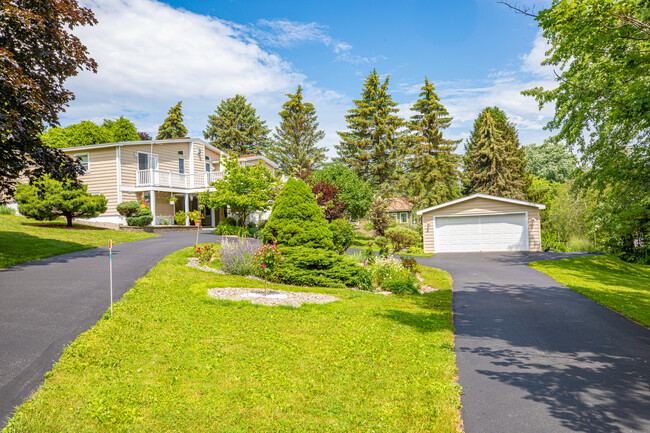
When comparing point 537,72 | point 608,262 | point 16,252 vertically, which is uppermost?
point 537,72

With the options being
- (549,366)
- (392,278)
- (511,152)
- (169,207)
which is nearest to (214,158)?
(169,207)

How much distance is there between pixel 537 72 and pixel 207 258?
53.0ft

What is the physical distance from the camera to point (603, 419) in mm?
3602

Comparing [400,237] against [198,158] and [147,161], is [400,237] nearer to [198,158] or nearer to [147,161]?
[198,158]

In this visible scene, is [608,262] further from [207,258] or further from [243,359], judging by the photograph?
[243,359]

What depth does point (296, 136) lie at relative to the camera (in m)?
47.6

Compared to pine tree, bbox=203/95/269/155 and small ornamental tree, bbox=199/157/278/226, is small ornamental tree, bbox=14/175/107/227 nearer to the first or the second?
small ornamental tree, bbox=199/157/278/226

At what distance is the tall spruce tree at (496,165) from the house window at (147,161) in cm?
2845

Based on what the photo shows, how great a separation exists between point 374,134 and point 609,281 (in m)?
30.7

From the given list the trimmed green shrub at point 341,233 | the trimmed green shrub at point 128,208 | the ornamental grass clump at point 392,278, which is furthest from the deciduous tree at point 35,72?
the trimmed green shrub at point 128,208

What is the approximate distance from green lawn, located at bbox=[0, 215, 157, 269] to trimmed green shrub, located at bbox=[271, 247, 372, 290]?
7630mm

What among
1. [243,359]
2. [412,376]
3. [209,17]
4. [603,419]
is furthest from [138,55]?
[603,419]

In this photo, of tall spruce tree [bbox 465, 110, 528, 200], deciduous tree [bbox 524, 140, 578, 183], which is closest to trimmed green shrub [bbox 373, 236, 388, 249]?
tall spruce tree [bbox 465, 110, 528, 200]

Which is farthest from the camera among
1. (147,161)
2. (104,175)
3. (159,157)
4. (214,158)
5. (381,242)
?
(214,158)
